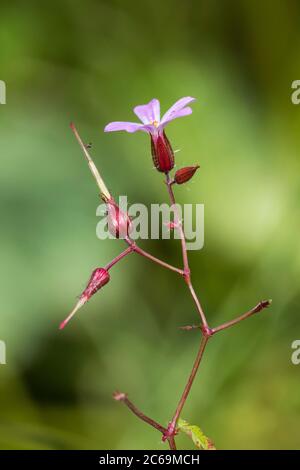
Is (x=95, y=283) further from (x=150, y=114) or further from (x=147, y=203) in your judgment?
(x=147, y=203)

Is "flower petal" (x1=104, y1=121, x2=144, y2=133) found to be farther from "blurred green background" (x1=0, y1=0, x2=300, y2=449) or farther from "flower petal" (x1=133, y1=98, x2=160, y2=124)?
"blurred green background" (x1=0, y1=0, x2=300, y2=449)

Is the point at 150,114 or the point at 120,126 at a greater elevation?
the point at 150,114

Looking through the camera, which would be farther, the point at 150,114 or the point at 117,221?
the point at 150,114

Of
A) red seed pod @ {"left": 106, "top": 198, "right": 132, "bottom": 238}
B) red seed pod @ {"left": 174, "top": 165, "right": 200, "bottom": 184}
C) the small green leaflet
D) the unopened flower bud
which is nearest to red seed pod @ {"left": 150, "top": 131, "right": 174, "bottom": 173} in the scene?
red seed pod @ {"left": 174, "top": 165, "right": 200, "bottom": 184}

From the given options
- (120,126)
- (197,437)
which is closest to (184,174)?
(120,126)

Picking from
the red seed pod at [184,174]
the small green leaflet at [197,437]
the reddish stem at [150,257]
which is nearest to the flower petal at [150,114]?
the red seed pod at [184,174]

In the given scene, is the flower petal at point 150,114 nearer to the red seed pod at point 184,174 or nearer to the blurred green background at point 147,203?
the red seed pod at point 184,174
